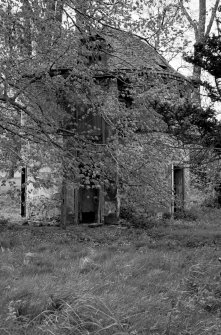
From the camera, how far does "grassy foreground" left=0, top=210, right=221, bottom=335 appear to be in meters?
4.52

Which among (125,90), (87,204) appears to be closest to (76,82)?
(125,90)

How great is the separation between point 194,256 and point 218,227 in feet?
18.6

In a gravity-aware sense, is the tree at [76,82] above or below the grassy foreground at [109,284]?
above

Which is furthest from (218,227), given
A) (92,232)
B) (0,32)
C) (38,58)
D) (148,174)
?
(0,32)

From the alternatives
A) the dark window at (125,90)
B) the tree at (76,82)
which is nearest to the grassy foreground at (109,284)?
the tree at (76,82)

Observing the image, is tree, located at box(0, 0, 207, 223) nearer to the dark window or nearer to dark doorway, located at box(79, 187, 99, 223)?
the dark window

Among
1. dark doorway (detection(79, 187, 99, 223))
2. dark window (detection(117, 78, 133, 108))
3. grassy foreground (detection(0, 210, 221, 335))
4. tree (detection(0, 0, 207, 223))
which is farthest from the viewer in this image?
dark doorway (detection(79, 187, 99, 223))

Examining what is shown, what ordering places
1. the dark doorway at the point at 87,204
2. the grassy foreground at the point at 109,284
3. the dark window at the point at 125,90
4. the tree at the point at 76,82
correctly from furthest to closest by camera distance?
the dark doorway at the point at 87,204 → the dark window at the point at 125,90 → the tree at the point at 76,82 → the grassy foreground at the point at 109,284

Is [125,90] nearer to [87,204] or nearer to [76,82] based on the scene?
[76,82]

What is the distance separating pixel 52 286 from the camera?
564 centimetres

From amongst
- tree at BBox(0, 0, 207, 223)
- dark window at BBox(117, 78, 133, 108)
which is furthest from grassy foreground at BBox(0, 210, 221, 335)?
dark window at BBox(117, 78, 133, 108)

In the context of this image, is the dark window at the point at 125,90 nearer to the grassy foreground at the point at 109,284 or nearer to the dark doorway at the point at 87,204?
the grassy foreground at the point at 109,284

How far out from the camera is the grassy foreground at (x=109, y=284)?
14.8 ft

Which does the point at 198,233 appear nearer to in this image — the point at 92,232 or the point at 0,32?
the point at 92,232
